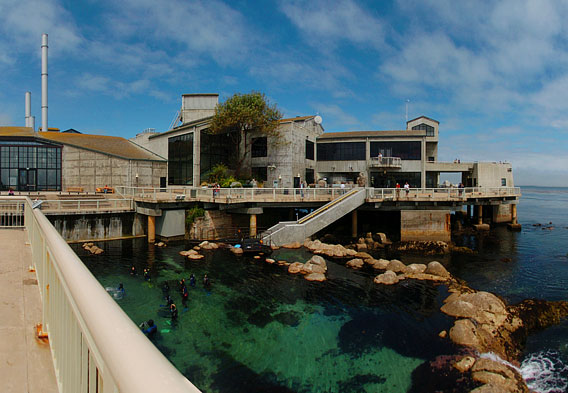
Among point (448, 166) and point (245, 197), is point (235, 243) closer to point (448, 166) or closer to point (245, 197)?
point (245, 197)

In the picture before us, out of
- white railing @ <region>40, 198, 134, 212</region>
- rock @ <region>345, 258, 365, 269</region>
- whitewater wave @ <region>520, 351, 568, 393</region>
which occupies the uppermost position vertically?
white railing @ <region>40, 198, 134, 212</region>

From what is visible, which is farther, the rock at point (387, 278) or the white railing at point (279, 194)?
the white railing at point (279, 194)

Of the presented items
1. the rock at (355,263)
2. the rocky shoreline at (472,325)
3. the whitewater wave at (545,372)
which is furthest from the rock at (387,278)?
the whitewater wave at (545,372)

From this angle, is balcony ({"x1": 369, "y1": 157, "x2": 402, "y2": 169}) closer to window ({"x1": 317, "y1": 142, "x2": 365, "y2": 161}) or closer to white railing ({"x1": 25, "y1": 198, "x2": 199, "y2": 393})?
window ({"x1": 317, "y1": 142, "x2": 365, "y2": 161})

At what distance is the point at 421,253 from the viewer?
30.2 m

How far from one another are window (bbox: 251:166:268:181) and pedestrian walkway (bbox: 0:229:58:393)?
122 ft

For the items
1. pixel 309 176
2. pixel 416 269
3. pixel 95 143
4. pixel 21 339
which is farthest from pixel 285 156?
pixel 21 339

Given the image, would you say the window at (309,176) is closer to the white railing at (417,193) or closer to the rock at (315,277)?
the white railing at (417,193)

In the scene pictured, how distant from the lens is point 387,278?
70.0 feet

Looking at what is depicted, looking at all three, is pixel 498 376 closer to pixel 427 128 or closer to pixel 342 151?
pixel 342 151

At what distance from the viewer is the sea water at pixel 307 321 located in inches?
470

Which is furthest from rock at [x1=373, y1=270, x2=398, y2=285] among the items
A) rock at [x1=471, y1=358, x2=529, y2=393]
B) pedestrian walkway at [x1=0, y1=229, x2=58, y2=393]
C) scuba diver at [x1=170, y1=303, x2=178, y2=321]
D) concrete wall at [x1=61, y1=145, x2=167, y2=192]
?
concrete wall at [x1=61, y1=145, x2=167, y2=192]

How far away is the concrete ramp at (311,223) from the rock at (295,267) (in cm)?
568

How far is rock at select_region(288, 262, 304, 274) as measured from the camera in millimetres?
23094
